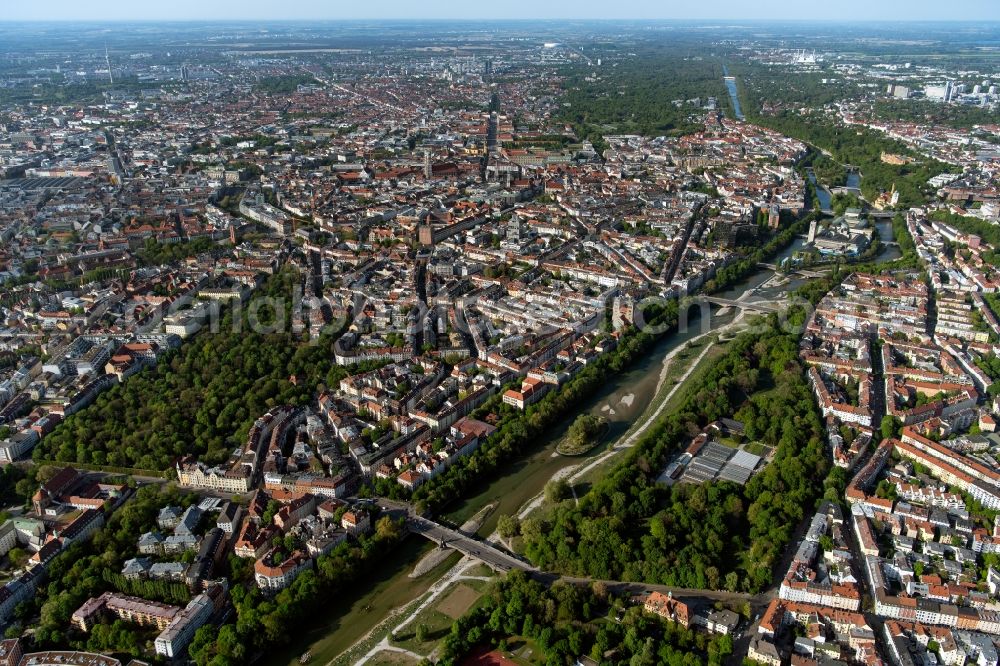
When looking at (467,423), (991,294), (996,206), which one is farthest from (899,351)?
(996,206)

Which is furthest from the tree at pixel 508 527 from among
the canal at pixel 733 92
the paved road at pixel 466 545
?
the canal at pixel 733 92

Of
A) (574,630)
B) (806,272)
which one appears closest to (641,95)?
(806,272)

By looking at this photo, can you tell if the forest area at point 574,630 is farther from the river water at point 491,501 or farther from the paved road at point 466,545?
the river water at point 491,501

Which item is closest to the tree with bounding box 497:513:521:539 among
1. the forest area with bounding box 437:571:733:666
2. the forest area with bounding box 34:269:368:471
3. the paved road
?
the paved road

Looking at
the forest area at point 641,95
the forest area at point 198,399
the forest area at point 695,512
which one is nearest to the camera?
the forest area at point 695,512

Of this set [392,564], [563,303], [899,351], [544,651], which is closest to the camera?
[544,651]

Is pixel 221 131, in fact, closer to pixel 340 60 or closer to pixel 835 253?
pixel 835 253

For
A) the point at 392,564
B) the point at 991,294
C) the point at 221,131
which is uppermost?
the point at 221,131

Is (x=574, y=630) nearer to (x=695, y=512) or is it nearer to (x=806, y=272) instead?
(x=695, y=512)
